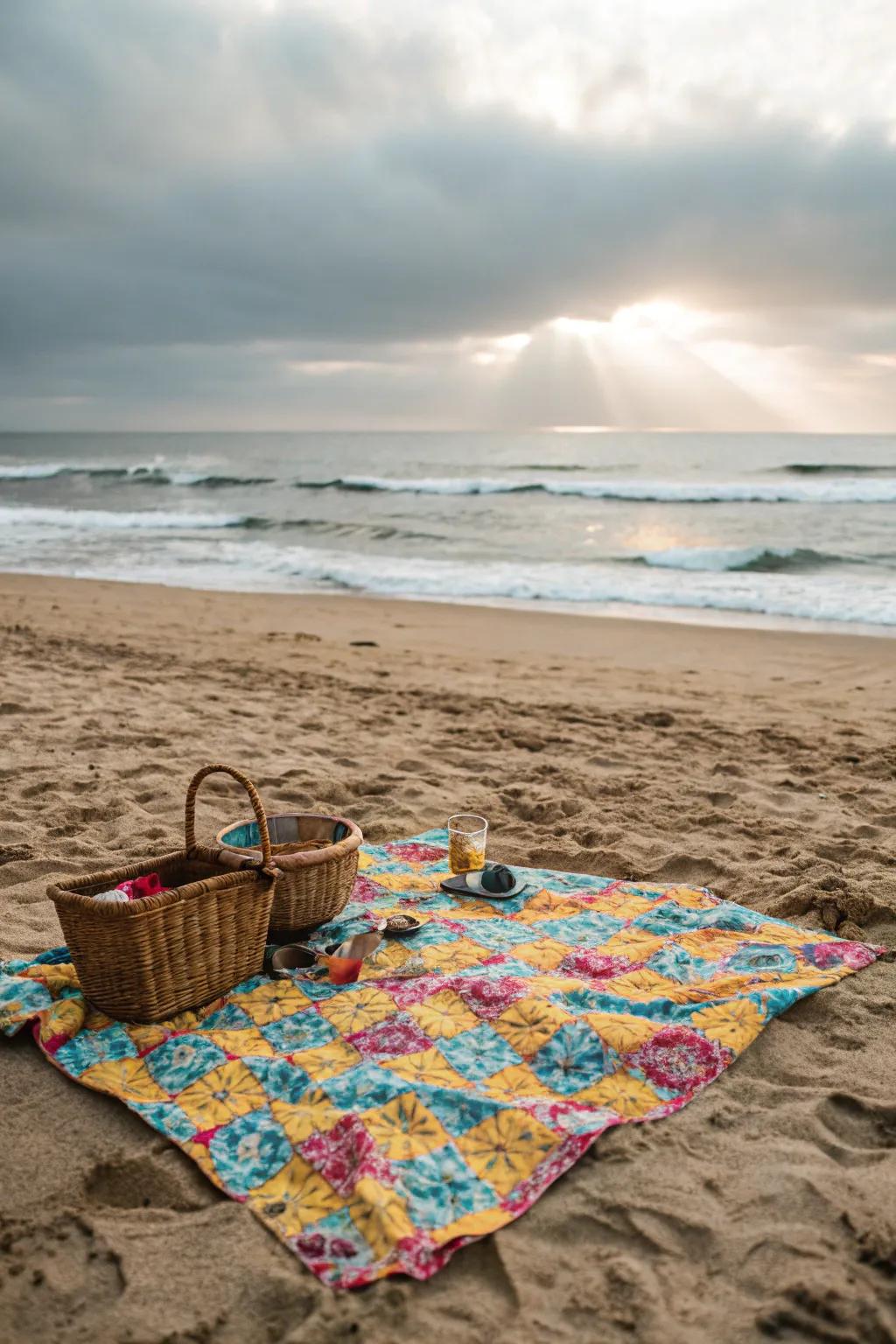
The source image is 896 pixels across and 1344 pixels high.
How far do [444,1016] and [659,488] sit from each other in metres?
30.4

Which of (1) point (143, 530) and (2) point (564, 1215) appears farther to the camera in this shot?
(1) point (143, 530)

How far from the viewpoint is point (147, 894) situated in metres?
2.90

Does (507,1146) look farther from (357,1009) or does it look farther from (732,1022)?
(732,1022)

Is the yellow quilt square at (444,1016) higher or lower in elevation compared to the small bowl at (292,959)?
lower

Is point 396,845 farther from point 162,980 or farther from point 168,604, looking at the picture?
point 168,604

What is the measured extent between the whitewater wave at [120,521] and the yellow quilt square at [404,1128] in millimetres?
21738

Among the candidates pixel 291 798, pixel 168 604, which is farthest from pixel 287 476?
pixel 291 798

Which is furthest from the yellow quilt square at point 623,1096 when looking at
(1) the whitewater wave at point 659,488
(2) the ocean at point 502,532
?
(1) the whitewater wave at point 659,488

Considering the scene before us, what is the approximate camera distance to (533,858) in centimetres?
436

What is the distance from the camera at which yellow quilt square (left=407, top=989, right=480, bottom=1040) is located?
2770mm

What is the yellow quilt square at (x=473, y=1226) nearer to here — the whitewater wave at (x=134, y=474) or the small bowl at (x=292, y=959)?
the small bowl at (x=292, y=959)

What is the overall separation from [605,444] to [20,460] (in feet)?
129

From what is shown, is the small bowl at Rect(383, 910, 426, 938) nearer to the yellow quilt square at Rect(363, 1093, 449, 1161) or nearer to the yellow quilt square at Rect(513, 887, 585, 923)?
the yellow quilt square at Rect(513, 887, 585, 923)

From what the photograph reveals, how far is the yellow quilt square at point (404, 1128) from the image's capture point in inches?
90.1
